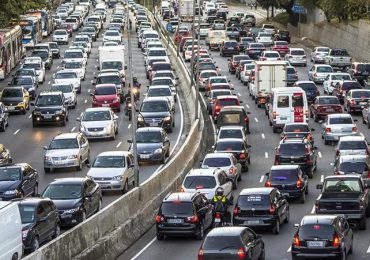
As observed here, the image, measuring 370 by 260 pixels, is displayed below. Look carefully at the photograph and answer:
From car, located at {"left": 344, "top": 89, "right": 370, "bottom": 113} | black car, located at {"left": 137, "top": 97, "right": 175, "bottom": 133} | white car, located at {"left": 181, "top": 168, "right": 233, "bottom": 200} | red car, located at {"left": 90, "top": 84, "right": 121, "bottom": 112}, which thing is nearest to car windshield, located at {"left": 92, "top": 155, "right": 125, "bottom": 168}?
white car, located at {"left": 181, "top": 168, "right": 233, "bottom": 200}

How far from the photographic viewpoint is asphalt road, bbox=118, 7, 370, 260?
36.0 meters

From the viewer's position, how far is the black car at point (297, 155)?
5119 centimetres

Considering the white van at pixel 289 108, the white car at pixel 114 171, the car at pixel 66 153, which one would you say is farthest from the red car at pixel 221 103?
the white car at pixel 114 171

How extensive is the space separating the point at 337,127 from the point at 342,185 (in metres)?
20.1

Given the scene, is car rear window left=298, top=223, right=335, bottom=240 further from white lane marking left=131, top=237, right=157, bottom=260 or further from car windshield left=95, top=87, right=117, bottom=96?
car windshield left=95, top=87, right=117, bottom=96

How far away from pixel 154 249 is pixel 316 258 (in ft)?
→ 19.6

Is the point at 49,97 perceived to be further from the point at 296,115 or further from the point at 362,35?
the point at 362,35

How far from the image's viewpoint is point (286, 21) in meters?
151

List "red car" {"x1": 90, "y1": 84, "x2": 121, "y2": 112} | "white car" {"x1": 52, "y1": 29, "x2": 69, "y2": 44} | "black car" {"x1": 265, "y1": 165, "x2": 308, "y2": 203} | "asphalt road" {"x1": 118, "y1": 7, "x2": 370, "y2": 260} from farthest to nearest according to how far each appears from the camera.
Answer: "white car" {"x1": 52, "y1": 29, "x2": 69, "y2": 44}
"red car" {"x1": 90, "y1": 84, "x2": 121, "y2": 112}
"black car" {"x1": 265, "y1": 165, "x2": 308, "y2": 203}
"asphalt road" {"x1": 118, "y1": 7, "x2": 370, "y2": 260}

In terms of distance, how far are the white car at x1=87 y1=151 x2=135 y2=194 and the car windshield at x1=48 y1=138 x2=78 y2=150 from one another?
4.41 metres

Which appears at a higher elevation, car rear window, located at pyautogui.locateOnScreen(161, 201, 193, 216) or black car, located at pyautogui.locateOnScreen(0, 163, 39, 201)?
car rear window, located at pyautogui.locateOnScreen(161, 201, 193, 216)

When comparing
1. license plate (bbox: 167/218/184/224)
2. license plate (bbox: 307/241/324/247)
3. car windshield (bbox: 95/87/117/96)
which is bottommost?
car windshield (bbox: 95/87/117/96)

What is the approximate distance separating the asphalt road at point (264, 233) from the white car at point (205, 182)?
274cm

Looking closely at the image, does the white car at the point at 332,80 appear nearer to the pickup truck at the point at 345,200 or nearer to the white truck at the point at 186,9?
the pickup truck at the point at 345,200
